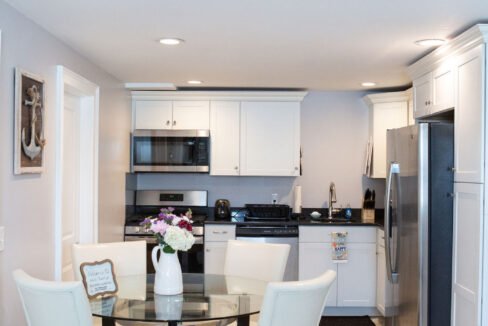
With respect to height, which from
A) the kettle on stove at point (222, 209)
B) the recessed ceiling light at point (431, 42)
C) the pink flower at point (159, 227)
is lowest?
the kettle on stove at point (222, 209)

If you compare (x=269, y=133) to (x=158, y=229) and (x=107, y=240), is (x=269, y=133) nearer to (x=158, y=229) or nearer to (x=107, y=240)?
(x=107, y=240)

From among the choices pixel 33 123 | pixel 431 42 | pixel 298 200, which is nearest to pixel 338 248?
pixel 298 200

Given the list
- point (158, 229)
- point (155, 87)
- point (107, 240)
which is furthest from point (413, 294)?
point (155, 87)

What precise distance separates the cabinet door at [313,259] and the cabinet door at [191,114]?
1.58 m

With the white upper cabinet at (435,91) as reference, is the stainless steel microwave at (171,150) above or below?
below

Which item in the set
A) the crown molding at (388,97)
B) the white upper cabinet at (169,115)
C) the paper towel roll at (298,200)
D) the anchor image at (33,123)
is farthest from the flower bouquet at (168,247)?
the crown molding at (388,97)

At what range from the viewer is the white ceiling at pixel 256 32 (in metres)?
2.80

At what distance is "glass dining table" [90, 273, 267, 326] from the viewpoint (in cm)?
247

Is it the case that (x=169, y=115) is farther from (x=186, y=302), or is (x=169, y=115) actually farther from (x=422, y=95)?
(x=186, y=302)

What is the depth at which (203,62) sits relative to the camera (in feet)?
13.9

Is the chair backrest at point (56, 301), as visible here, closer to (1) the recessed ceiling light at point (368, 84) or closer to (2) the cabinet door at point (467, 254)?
(2) the cabinet door at point (467, 254)

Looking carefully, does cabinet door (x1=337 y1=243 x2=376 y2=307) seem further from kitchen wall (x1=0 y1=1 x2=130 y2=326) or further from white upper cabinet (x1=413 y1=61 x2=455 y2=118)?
kitchen wall (x1=0 y1=1 x2=130 y2=326)

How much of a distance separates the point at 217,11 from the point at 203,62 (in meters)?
1.37

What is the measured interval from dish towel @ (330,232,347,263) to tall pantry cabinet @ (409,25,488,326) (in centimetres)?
173
